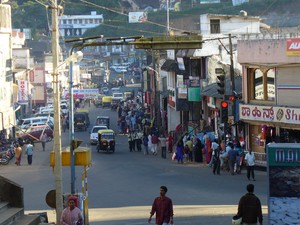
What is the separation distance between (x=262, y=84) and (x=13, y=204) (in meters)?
25.4

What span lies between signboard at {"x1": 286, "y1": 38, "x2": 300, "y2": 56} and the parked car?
25779 mm

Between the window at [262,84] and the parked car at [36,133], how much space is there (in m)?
21.5

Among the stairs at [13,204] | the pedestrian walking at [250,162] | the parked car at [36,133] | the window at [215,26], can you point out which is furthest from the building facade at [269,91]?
the stairs at [13,204]

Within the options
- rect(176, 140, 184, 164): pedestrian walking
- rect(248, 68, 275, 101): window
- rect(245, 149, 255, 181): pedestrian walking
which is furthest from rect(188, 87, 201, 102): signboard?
rect(245, 149, 255, 181): pedestrian walking

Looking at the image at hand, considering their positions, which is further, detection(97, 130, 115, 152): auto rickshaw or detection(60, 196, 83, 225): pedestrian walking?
detection(97, 130, 115, 152): auto rickshaw

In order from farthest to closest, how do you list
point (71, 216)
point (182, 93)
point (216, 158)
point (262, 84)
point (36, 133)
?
point (36, 133)
point (182, 93)
point (262, 84)
point (216, 158)
point (71, 216)

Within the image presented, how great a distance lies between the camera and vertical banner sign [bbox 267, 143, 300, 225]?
19.3 m

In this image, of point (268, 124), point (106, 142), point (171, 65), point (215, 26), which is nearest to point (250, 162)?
point (268, 124)

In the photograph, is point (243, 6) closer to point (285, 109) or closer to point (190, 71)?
point (190, 71)

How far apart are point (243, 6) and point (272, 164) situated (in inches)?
6311

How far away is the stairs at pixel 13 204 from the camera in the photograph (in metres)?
19.3

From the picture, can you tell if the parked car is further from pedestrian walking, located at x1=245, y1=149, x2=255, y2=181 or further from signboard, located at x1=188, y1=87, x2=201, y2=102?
pedestrian walking, located at x1=245, y1=149, x2=255, y2=181

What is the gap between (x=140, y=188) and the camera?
33906mm

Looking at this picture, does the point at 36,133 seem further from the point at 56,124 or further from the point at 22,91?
the point at 56,124
